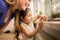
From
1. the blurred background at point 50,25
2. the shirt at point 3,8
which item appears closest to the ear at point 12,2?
the shirt at point 3,8

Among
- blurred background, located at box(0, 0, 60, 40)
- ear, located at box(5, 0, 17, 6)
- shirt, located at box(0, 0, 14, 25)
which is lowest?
blurred background, located at box(0, 0, 60, 40)

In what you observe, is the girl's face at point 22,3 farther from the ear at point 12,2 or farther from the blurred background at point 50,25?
the blurred background at point 50,25

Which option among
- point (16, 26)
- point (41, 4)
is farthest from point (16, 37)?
point (41, 4)

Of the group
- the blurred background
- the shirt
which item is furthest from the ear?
the blurred background

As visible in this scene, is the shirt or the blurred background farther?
the blurred background

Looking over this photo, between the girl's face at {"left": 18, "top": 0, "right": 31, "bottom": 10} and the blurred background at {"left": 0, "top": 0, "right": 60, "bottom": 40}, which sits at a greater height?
the girl's face at {"left": 18, "top": 0, "right": 31, "bottom": 10}

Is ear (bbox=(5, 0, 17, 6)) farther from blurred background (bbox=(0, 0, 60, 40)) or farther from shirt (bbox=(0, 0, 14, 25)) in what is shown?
blurred background (bbox=(0, 0, 60, 40))

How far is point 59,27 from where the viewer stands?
42 cm

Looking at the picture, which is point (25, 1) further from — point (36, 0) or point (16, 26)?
point (36, 0)

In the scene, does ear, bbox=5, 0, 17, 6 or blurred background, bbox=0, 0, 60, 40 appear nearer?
ear, bbox=5, 0, 17, 6

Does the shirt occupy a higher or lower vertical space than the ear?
lower

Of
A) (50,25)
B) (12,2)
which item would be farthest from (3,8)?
(50,25)

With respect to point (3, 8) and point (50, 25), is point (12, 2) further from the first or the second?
point (50, 25)

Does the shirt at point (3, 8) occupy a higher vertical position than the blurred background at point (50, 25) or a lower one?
higher
